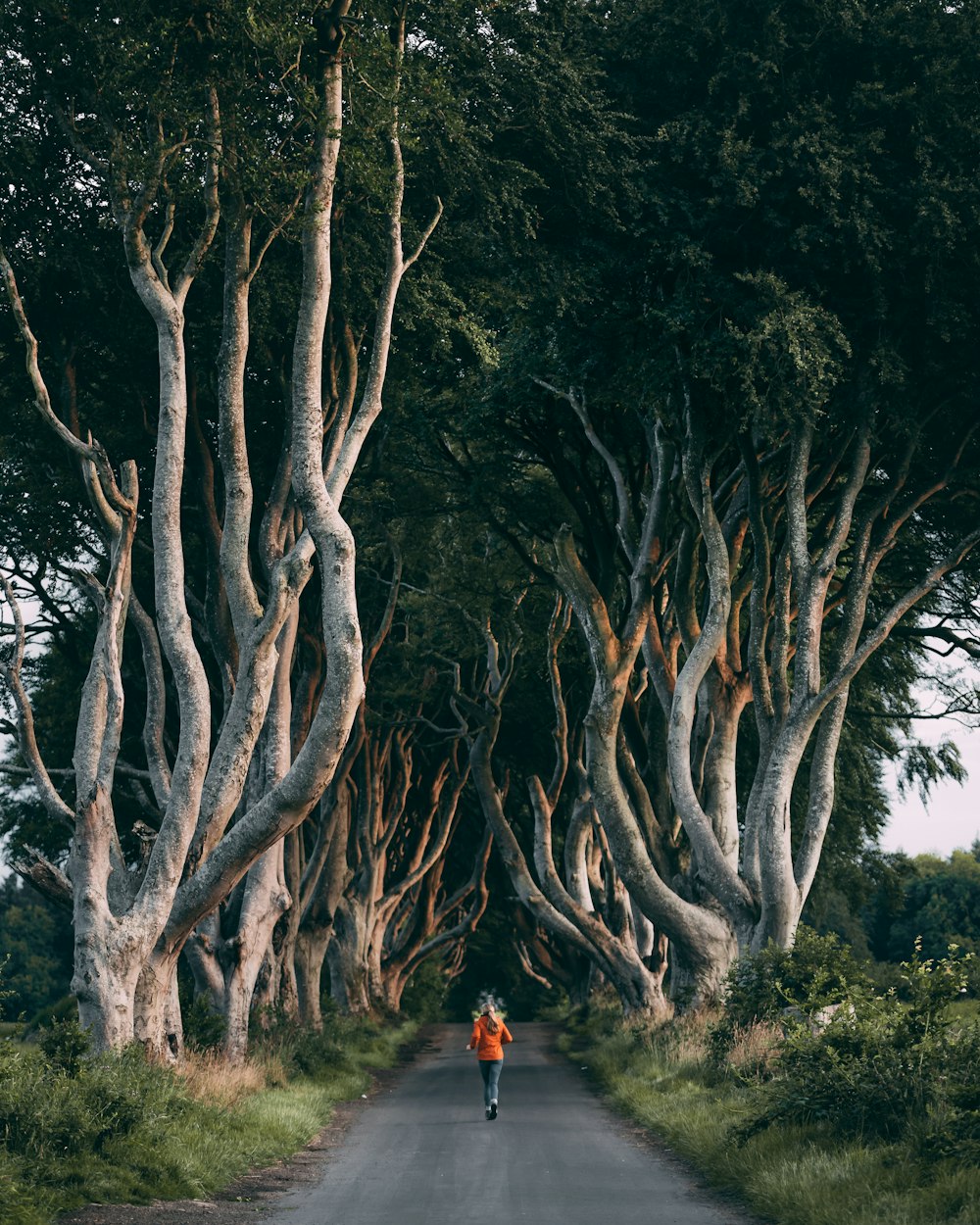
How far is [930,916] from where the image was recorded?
79.0 metres

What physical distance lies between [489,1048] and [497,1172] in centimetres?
580

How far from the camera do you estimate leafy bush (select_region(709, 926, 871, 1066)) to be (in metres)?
16.9

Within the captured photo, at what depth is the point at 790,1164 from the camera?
10.8 metres

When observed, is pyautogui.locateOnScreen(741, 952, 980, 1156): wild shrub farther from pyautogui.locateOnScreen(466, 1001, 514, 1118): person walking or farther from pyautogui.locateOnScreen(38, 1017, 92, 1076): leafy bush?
pyautogui.locateOnScreen(466, 1001, 514, 1118): person walking

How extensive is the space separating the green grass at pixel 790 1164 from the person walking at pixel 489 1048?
1649 mm

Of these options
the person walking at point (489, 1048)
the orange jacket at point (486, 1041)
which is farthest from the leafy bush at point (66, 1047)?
the orange jacket at point (486, 1041)

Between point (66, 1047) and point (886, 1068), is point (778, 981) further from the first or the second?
point (66, 1047)

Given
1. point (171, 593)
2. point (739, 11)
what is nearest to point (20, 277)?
point (171, 593)

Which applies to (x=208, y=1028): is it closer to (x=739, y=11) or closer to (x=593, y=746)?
(x=593, y=746)

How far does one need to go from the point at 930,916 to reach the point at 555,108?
68558 millimetres

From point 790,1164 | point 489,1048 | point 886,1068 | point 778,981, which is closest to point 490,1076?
point 489,1048

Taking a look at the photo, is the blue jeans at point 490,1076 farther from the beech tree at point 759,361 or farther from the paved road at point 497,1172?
the beech tree at point 759,361

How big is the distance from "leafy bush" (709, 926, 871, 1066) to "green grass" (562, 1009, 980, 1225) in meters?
0.58

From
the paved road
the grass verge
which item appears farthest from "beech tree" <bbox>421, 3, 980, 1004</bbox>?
the grass verge
